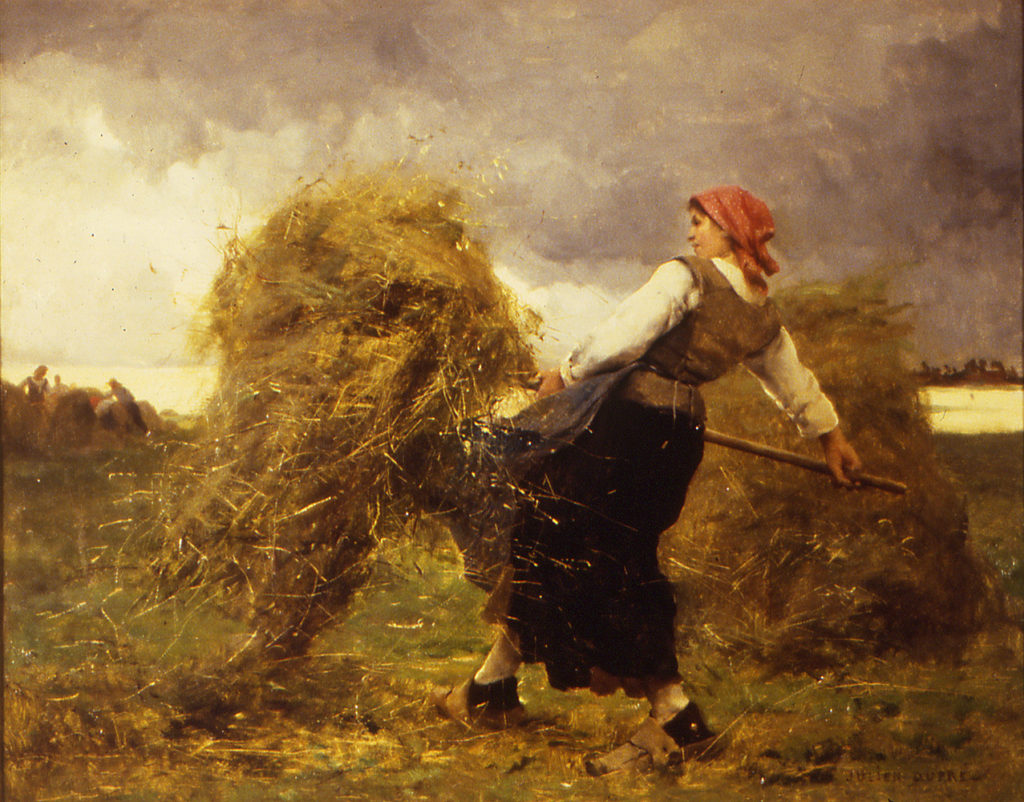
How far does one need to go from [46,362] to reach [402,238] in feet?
3.30

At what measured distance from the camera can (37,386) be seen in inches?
78.2

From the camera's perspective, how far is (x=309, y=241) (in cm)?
187

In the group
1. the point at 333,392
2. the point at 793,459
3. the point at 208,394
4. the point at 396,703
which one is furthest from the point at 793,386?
the point at 208,394

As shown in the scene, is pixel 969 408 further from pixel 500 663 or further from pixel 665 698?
pixel 500 663

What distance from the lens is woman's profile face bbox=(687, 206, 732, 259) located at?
1.89 metres

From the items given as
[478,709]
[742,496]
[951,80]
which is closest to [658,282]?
[742,496]

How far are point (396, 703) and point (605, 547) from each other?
66 centimetres

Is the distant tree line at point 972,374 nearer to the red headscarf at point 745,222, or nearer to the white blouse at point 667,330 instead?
the white blouse at point 667,330

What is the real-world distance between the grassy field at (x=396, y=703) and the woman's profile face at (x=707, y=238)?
0.75m

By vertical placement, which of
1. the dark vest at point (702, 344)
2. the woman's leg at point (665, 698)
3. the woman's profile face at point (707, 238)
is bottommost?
A: the woman's leg at point (665, 698)

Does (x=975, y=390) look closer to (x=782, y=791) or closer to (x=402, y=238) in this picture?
(x=782, y=791)

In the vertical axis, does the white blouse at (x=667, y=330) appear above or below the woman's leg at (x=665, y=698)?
above

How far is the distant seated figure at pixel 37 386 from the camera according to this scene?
1.98 metres
